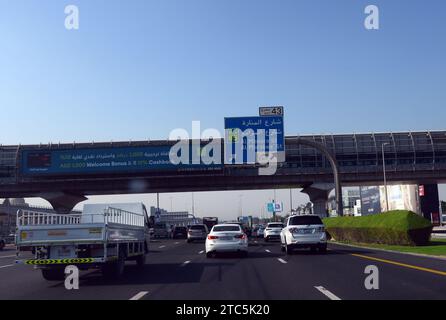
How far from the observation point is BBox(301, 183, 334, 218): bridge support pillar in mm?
62469

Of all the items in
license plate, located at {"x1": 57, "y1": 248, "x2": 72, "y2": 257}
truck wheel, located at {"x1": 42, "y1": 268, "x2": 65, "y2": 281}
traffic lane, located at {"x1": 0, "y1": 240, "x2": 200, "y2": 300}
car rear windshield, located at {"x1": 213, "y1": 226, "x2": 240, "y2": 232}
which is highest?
car rear windshield, located at {"x1": 213, "y1": 226, "x2": 240, "y2": 232}

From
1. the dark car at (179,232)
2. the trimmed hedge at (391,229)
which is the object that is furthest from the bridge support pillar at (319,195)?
the trimmed hedge at (391,229)

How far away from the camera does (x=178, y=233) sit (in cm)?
6209

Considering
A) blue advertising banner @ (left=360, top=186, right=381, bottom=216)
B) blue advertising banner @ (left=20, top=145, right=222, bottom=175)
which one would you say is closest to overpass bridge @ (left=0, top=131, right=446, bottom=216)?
blue advertising banner @ (left=20, top=145, right=222, bottom=175)

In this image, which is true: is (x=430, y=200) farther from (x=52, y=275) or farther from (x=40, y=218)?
(x=52, y=275)

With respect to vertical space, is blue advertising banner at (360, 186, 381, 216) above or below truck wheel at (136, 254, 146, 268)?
above

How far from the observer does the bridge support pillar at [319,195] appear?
205 feet

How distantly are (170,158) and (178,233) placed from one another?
1036 centimetres

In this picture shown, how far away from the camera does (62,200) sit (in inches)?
2511

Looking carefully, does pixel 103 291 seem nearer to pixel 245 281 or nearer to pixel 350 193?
pixel 245 281

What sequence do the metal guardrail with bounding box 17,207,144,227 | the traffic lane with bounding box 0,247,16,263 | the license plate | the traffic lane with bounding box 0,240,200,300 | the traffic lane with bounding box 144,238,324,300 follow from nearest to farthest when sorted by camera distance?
1. the traffic lane with bounding box 144,238,324,300
2. the traffic lane with bounding box 0,240,200,300
3. the license plate
4. the metal guardrail with bounding box 17,207,144,227
5. the traffic lane with bounding box 0,247,16,263

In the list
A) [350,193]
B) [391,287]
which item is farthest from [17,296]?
[350,193]

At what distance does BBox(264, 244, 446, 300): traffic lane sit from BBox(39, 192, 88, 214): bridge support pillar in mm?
47861

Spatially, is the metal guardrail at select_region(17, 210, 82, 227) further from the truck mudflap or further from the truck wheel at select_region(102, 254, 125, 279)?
the truck wheel at select_region(102, 254, 125, 279)
